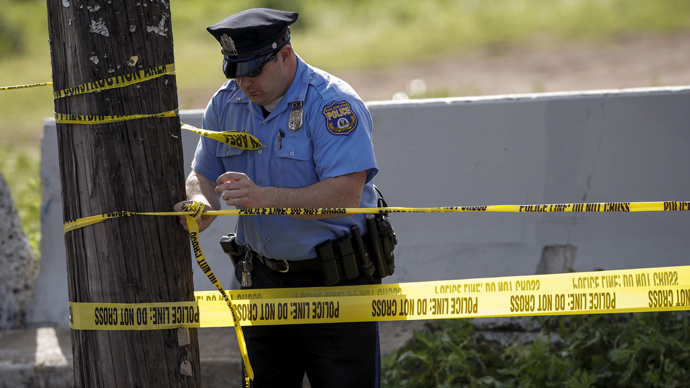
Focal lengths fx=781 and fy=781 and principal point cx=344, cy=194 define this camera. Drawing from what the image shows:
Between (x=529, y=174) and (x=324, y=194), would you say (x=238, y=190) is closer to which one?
(x=324, y=194)

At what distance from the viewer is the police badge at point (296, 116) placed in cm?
305

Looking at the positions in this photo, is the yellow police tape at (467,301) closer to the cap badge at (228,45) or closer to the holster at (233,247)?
the holster at (233,247)

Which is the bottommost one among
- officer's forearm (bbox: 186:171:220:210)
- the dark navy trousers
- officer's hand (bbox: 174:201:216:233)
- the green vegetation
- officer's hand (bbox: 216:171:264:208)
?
the green vegetation

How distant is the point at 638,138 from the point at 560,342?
4.60 ft

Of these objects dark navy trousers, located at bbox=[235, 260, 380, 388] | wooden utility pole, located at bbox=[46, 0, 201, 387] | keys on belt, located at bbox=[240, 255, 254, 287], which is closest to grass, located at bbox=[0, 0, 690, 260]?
keys on belt, located at bbox=[240, 255, 254, 287]

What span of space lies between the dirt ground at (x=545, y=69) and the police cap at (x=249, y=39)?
8327 mm

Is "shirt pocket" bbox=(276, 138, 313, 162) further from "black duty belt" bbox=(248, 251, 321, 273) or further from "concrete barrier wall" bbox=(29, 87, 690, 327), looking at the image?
"concrete barrier wall" bbox=(29, 87, 690, 327)

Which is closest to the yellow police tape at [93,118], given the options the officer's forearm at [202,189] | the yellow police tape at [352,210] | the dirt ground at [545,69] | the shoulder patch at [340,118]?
the yellow police tape at [352,210]

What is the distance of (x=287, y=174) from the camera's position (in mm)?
3066

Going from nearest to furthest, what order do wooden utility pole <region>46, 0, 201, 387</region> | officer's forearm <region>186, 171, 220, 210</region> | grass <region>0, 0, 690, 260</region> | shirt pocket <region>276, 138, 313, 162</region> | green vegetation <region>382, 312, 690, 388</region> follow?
wooden utility pole <region>46, 0, 201, 387</region> → shirt pocket <region>276, 138, 313, 162</region> → officer's forearm <region>186, 171, 220, 210</region> → green vegetation <region>382, 312, 690, 388</region> → grass <region>0, 0, 690, 260</region>

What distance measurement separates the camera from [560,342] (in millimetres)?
4594

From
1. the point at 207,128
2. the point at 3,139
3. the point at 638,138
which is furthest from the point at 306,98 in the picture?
the point at 3,139

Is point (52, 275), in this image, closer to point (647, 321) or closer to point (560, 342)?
point (560, 342)

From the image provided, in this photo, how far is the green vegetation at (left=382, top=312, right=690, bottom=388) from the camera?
4062 mm
